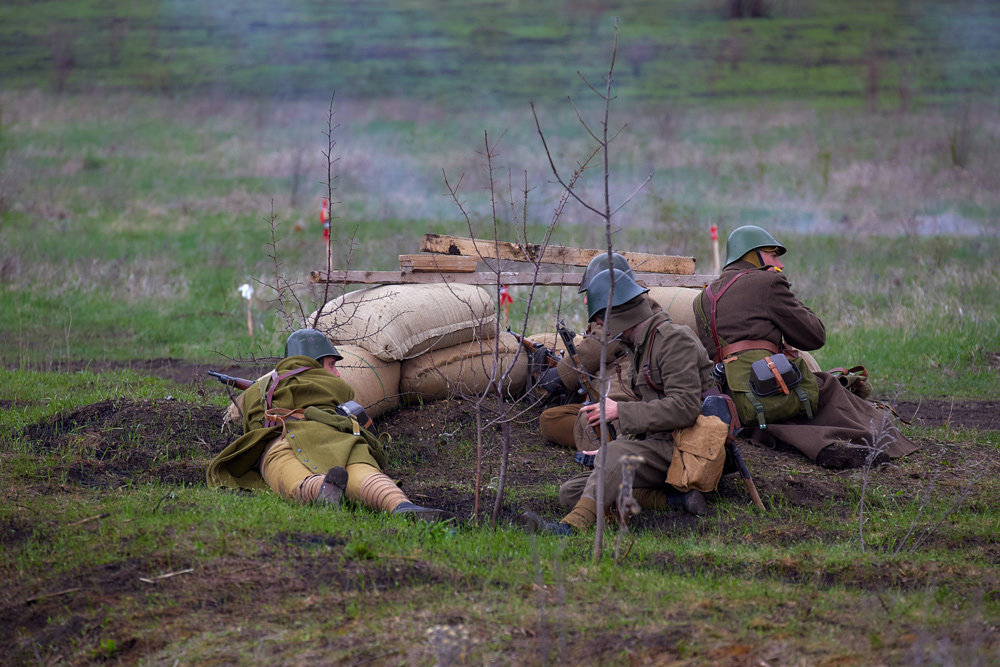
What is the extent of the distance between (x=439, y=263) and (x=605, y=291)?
2.44 meters

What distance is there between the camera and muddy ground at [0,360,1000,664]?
145 inches

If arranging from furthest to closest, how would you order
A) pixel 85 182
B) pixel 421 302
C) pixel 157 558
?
pixel 85 182 < pixel 421 302 < pixel 157 558

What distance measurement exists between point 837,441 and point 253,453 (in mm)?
3586

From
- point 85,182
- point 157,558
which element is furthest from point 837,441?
point 85,182

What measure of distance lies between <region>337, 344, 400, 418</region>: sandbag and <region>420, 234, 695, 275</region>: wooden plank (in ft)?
3.23

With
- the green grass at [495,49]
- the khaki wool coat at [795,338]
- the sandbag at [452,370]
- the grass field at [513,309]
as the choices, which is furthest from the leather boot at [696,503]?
the green grass at [495,49]

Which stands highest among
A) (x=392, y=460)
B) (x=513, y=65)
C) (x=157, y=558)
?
(x=513, y=65)

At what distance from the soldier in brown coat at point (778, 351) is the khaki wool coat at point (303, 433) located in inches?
93.2

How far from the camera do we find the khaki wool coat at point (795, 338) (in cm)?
602

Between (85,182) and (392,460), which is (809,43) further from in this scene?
(392,460)

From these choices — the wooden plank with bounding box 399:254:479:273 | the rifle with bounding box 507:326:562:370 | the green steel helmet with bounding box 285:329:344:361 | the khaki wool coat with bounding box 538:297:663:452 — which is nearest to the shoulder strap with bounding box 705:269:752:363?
the khaki wool coat with bounding box 538:297:663:452

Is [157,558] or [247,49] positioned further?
[247,49]

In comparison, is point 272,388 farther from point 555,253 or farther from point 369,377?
point 555,253

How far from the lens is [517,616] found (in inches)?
138
